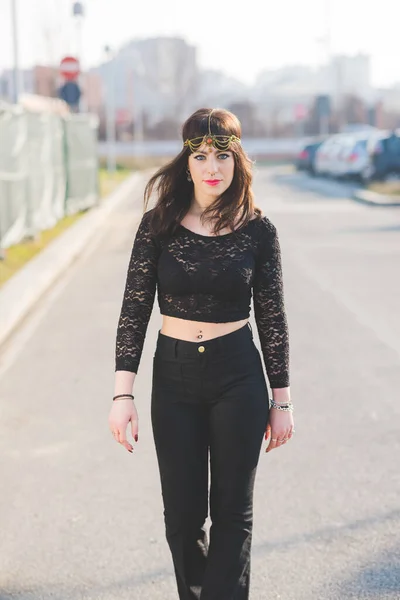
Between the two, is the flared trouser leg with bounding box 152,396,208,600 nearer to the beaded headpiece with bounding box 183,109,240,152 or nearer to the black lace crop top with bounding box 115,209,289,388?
the black lace crop top with bounding box 115,209,289,388

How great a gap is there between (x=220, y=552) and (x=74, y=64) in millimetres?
25664

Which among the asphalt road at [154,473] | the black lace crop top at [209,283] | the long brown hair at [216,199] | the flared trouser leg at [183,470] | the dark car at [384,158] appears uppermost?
the long brown hair at [216,199]

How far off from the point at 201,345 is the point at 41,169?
616 inches

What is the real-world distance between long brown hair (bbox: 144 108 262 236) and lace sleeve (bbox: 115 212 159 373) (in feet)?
0.20

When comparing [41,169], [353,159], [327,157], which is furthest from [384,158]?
[41,169]

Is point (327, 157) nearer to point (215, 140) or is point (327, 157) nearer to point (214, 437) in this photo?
Answer: point (215, 140)

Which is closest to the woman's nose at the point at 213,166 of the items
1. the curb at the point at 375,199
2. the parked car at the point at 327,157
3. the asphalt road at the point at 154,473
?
the asphalt road at the point at 154,473

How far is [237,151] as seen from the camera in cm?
330

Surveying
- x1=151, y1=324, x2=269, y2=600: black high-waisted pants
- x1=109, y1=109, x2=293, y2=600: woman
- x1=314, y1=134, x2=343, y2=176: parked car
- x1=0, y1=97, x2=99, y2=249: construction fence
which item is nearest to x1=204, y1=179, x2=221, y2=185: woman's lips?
x1=109, y1=109, x2=293, y2=600: woman

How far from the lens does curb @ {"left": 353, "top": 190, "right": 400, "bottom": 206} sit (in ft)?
83.1

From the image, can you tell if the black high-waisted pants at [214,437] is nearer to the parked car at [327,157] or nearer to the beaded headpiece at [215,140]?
the beaded headpiece at [215,140]

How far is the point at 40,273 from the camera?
13.1 meters

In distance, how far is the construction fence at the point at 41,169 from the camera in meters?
14.9

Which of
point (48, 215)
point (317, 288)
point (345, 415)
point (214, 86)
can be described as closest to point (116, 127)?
point (48, 215)
